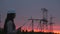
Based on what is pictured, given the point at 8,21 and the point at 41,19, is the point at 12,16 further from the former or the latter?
the point at 41,19

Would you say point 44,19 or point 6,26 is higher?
point 6,26

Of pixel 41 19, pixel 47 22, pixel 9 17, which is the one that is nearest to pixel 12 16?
pixel 9 17

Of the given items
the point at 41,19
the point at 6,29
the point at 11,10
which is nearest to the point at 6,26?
the point at 6,29

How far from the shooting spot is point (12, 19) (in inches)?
217

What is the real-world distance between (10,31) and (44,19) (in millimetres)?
54798

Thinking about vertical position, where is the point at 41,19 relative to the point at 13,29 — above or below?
below

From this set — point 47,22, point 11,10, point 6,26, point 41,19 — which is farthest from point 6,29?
point 47,22

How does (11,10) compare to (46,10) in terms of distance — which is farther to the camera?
(46,10)

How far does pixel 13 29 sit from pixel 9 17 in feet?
1.06

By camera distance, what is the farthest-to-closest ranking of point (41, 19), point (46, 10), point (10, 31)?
point (46, 10), point (41, 19), point (10, 31)

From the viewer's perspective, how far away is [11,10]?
212 inches

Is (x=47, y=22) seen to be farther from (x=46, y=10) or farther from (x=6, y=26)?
(x=6, y=26)

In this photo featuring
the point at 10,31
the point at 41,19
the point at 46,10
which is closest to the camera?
the point at 10,31

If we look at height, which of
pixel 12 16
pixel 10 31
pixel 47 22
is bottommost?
pixel 47 22
